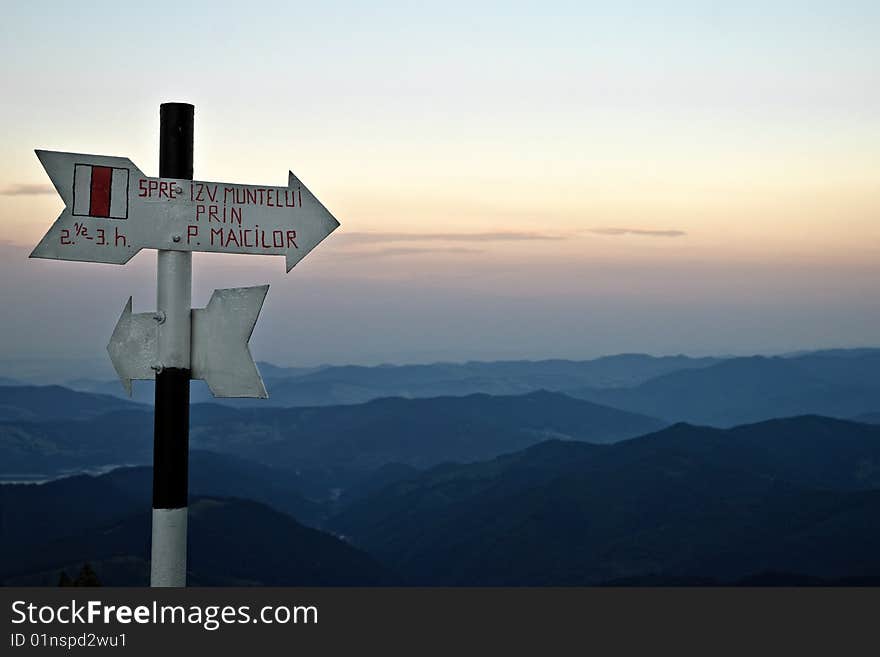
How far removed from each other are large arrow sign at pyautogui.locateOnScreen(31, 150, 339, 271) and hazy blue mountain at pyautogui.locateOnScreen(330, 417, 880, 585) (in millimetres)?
109535

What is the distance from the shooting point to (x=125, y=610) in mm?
9242

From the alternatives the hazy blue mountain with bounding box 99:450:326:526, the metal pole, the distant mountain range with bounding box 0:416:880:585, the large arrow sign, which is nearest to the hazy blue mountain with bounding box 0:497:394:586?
the distant mountain range with bounding box 0:416:880:585

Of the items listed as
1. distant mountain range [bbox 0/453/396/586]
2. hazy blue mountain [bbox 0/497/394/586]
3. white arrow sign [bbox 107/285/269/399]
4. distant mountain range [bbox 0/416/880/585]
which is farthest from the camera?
distant mountain range [bbox 0/416/880/585]

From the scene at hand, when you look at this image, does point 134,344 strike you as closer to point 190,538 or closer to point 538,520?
point 190,538

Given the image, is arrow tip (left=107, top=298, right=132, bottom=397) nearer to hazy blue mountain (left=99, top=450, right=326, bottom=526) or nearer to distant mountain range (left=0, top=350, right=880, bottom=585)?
distant mountain range (left=0, top=350, right=880, bottom=585)

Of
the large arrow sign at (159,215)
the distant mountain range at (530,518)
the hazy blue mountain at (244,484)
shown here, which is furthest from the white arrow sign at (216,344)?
the hazy blue mountain at (244,484)

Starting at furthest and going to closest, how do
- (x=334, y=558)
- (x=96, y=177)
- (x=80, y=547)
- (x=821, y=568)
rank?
(x=334, y=558), (x=80, y=547), (x=821, y=568), (x=96, y=177)

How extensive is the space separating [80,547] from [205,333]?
123 metres

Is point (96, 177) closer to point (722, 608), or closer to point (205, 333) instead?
point (205, 333)

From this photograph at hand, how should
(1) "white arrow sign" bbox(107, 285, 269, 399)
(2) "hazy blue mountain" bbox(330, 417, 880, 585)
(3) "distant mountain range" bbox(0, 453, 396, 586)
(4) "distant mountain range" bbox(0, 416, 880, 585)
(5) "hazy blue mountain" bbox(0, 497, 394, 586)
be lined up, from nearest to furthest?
(1) "white arrow sign" bbox(107, 285, 269, 399) < (3) "distant mountain range" bbox(0, 453, 396, 586) < (5) "hazy blue mountain" bbox(0, 497, 394, 586) < (4) "distant mountain range" bbox(0, 416, 880, 585) < (2) "hazy blue mountain" bbox(330, 417, 880, 585)

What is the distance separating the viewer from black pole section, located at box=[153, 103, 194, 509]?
25.2 feet

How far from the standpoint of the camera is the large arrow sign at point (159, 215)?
7.51 metres

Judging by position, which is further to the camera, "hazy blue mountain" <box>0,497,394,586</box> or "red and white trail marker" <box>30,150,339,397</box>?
"hazy blue mountain" <box>0,497,394,586</box>

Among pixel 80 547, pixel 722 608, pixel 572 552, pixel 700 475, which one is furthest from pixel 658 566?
pixel 722 608
